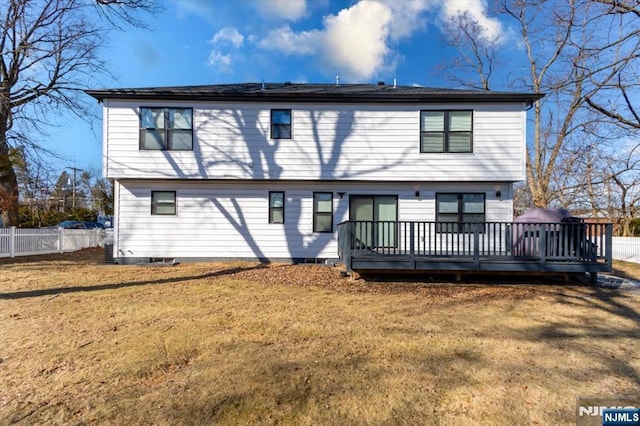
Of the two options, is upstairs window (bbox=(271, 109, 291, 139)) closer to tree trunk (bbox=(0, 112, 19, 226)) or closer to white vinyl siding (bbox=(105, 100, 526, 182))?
white vinyl siding (bbox=(105, 100, 526, 182))

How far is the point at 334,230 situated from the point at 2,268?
10.2 metres

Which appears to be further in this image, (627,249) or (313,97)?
(627,249)

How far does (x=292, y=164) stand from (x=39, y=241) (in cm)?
1148

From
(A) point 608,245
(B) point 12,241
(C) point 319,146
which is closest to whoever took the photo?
(A) point 608,245

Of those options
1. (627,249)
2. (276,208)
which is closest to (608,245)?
(627,249)

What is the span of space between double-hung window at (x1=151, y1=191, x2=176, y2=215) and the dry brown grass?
449cm

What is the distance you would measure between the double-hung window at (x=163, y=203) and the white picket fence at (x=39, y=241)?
592 cm

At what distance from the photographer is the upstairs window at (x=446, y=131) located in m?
11.6

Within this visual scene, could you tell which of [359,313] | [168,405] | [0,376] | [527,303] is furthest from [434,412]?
[527,303]

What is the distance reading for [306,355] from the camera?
4273 millimetres

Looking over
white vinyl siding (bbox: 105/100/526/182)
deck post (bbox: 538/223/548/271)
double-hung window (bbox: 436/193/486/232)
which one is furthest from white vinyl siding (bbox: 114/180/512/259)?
deck post (bbox: 538/223/548/271)

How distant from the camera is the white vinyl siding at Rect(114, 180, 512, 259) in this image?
39.5 ft

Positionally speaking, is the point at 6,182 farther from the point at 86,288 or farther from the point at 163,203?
the point at 86,288

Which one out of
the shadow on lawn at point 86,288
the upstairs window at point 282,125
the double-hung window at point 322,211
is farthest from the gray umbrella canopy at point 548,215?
the shadow on lawn at point 86,288
